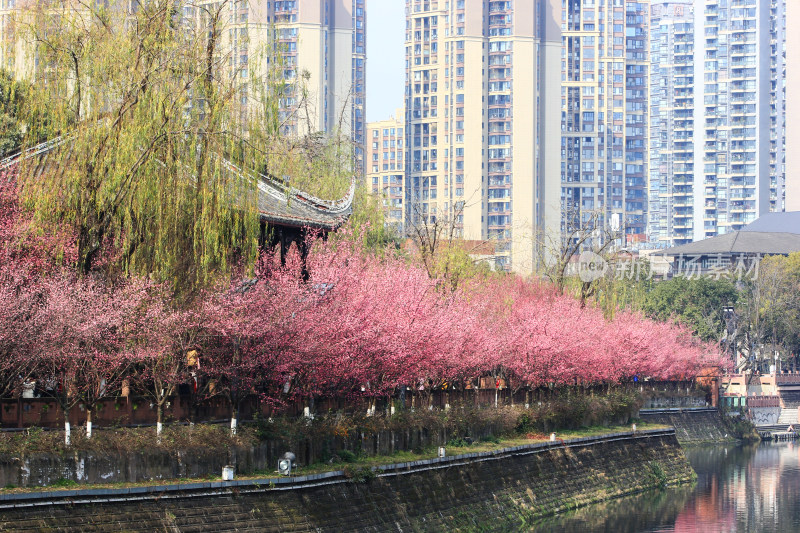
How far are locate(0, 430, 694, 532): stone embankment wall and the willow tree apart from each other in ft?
17.6

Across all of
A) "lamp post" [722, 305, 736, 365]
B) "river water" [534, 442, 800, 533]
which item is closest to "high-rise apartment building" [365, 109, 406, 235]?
"lamp post" [722, 305, 736, 365]

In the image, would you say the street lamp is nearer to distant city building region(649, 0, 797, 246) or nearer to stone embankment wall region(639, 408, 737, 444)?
stone embankment wall region(639, 408, 737, 444)

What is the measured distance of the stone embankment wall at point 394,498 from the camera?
23250 millimetres

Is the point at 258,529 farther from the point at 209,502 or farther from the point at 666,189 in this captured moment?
the point at 666,189

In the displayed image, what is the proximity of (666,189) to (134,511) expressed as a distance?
173m

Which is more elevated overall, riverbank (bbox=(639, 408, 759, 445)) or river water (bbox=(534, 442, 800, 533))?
river water (bbox=(534, 442, 800, 533))

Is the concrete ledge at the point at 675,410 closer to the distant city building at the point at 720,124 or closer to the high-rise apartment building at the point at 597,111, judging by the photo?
the high-rise apartment building at the point at 597,111

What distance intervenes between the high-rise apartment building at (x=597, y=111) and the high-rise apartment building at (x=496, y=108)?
19258 mm

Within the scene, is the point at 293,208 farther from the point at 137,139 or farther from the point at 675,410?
the point at 675,410

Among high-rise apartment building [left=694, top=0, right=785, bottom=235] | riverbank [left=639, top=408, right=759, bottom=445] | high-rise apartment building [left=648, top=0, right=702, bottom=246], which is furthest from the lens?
→ high-rise apartment building [left=648, top=0, right=702, bottom=246]

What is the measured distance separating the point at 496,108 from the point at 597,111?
1230 inches

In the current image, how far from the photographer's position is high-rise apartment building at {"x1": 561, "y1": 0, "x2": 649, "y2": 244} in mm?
169500

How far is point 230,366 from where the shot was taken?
28656 mm

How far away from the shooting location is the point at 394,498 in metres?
32.0
